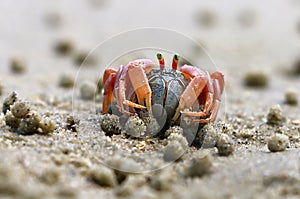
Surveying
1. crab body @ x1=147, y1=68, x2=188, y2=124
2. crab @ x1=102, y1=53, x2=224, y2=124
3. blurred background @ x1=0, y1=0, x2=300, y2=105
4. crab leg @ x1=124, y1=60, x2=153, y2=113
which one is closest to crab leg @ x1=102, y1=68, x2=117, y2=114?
crab @ x1=102, y1=53, x2=224, y2=124

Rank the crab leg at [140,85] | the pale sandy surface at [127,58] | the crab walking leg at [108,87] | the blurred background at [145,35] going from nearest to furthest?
the pale sandy surface at [127,58] < the crab leg at [140,85] < the crab walking leg at [108,87] < the blurred background at [145,35]

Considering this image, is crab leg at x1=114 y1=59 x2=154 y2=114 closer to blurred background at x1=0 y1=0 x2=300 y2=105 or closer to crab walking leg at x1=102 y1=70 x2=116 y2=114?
crab walking leg at x1=102 y1=70 x2=116 y2=114

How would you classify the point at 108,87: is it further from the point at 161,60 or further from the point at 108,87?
the point at 161,60

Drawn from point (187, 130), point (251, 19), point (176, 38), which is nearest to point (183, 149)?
point (187, 130)

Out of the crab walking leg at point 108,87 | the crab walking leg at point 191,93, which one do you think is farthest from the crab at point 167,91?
the crab walking leg at point 108,87

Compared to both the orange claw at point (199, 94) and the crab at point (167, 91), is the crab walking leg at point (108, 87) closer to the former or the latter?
the crab at point (167, 91)

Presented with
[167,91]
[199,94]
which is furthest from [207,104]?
[167,91]

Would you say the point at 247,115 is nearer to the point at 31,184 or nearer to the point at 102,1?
the point at 31,184

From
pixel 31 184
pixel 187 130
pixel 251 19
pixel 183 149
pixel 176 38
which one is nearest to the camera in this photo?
pixel 31 184
